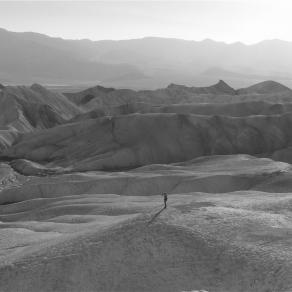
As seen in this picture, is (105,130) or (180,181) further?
(105,130)

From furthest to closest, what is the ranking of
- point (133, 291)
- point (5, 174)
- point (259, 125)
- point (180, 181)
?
point (259, 125) < point (5, 174) < point (180, 181) < point (133, 291)

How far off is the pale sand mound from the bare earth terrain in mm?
158

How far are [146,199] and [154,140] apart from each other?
30.8m

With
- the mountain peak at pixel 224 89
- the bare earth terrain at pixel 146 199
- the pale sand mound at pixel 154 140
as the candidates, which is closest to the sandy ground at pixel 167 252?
the bare earth terrain at pixel 146 199

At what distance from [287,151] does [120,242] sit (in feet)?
155

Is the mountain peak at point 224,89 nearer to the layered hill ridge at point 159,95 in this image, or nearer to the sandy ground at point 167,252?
the layered hill ridge at point 159,95

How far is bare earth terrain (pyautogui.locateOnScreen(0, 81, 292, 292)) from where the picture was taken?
18859 mm

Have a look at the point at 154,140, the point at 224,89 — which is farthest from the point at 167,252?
the point at 224,89

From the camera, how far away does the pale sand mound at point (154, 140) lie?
64.4 m

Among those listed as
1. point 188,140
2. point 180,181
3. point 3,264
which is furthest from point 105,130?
point 3,264

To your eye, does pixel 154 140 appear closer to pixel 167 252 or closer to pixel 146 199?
pixel 146 199

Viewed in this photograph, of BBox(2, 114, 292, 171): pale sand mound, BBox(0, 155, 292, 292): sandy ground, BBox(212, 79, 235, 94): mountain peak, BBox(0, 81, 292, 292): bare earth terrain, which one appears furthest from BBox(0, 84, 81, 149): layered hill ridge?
BBox(0, 155, 292, 292): sandy ground

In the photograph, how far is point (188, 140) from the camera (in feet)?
219

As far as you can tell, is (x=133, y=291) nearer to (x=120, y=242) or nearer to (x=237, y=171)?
(x=120, y=242)
